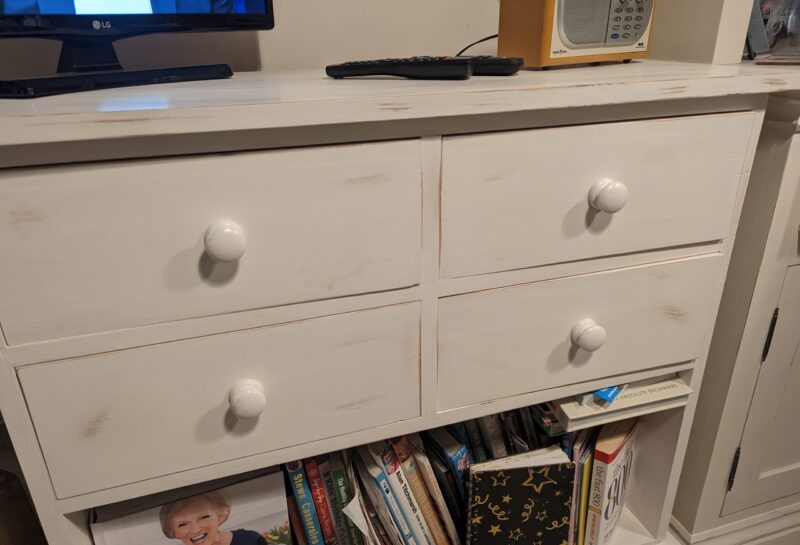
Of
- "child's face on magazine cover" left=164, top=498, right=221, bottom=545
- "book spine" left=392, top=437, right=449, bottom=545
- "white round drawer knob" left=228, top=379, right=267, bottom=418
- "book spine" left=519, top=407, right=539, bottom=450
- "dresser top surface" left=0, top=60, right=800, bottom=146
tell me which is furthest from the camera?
"book spine" left=519, top=407, right=539, bottom=450

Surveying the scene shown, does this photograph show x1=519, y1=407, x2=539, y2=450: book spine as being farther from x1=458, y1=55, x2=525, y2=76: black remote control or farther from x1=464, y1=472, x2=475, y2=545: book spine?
x1=458, y1=55, x2=525, y2=76: black remote control

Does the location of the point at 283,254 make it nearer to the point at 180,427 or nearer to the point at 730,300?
the point at 180,427

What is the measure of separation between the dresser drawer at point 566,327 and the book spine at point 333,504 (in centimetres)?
21

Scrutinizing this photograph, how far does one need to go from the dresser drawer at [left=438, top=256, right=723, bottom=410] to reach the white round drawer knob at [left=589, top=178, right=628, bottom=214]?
0.10 metres

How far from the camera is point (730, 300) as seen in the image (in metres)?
0.86

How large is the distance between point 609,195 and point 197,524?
2.08 feet

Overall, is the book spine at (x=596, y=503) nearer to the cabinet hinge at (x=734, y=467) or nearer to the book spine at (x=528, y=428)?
the book spine at (x=528, y=428)

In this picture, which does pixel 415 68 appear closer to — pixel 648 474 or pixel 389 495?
pixel 389 495

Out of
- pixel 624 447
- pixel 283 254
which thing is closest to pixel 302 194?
pixel 283 254

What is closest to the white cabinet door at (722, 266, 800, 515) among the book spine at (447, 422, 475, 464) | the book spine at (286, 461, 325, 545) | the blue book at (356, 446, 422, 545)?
the book spine at (447, 422, 475, 464)

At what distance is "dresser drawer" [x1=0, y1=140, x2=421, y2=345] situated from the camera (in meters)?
0.49

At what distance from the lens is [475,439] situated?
88 centimetres

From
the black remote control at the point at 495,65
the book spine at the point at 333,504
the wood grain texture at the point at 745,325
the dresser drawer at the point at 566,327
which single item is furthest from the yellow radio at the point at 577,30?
the book spine at the point at 333,504

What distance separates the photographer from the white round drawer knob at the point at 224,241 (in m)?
0.52
